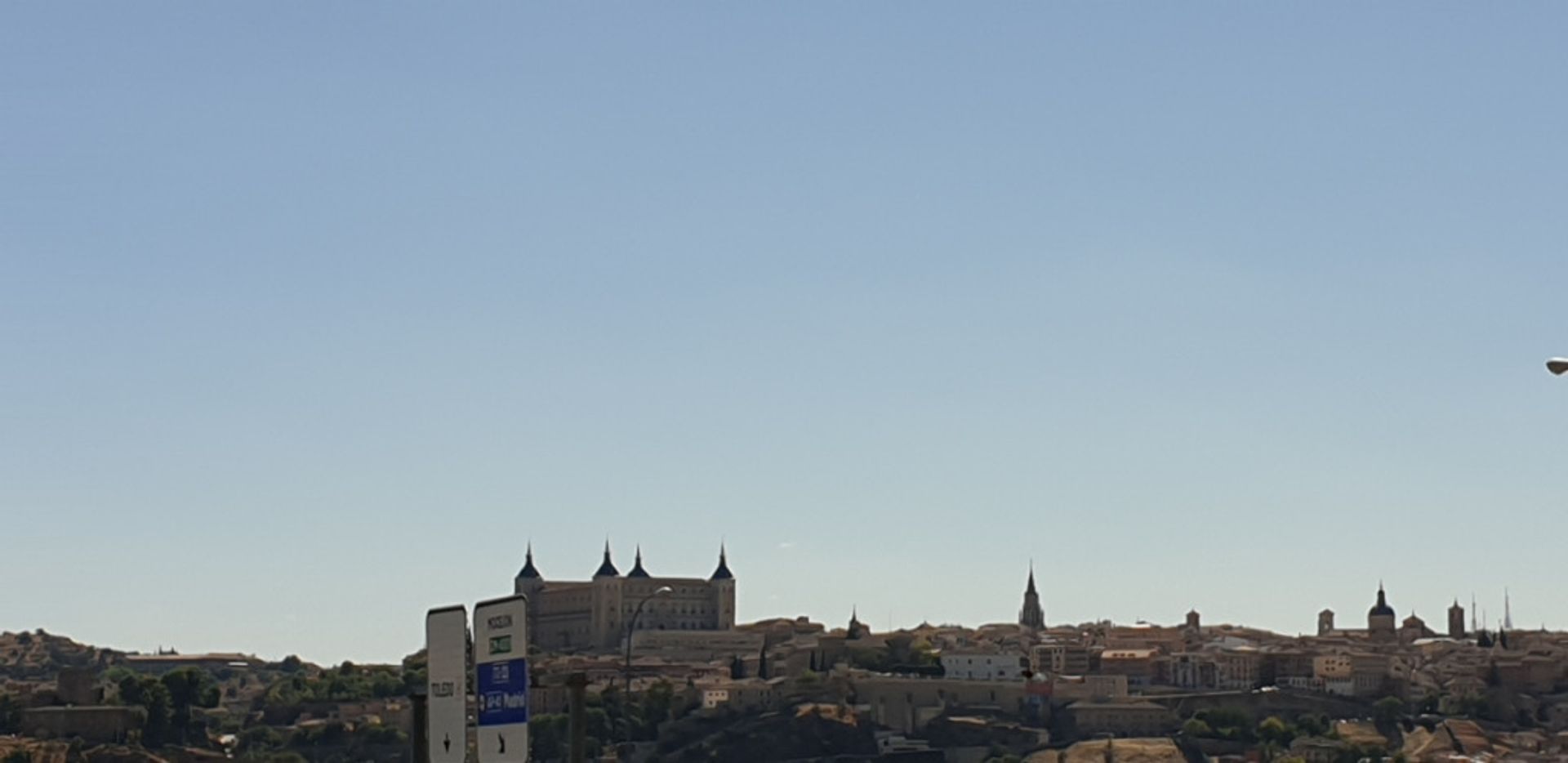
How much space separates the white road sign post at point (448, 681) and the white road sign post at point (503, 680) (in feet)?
0.30

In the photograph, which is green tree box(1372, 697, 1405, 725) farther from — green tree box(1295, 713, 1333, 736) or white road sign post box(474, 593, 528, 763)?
white road sign post box(474, 593, 528, 763)

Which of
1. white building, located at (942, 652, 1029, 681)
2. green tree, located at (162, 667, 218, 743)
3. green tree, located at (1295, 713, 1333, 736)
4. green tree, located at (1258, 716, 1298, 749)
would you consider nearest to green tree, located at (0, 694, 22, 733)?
green tree, located at (162, 667, 218, 743)

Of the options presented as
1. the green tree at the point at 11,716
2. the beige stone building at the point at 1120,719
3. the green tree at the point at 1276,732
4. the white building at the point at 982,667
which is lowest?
the green tree at the point at 1276,732

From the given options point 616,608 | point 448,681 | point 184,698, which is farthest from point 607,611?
point 448,681

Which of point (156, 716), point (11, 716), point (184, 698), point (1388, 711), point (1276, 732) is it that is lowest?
point (1276, 732)

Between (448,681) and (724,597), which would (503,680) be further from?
(724,597)

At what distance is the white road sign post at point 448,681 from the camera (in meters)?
12.9

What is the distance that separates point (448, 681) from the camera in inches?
513

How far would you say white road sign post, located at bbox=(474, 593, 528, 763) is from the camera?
495 inches

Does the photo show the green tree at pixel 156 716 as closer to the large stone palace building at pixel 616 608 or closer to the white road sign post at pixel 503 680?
the large stone palace building at pixel 616 608

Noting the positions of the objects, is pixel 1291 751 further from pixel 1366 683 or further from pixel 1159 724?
pixel 1366 683

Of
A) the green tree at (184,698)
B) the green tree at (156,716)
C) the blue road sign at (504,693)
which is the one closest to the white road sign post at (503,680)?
the blue road sign at (504,693)

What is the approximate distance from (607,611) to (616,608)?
23.6 inches

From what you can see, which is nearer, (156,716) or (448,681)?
(448,681)
